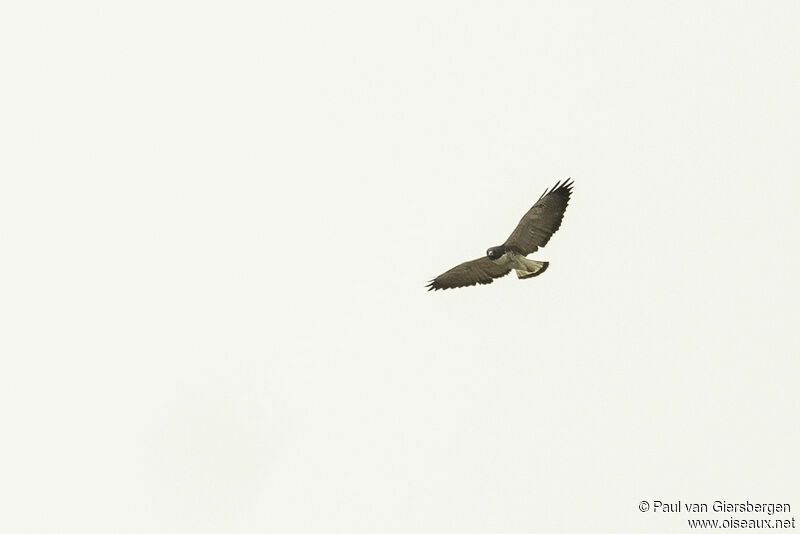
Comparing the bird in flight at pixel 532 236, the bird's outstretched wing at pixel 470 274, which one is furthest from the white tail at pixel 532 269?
the bird's outstretched wing at pixel 470 274

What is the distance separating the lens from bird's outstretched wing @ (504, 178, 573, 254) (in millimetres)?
25906

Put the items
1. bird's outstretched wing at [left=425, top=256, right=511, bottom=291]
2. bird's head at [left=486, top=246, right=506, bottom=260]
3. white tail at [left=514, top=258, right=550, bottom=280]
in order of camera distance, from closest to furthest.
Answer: white tail at [left=514, top=258, right=550, bottom=280], bird's head at [left=486, top=246, right=506, bottom=260], bird's outstretched wing at [left=425, top=256, right=511, bottom=291]

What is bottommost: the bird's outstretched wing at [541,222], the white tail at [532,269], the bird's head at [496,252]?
the white tail at [532,269]

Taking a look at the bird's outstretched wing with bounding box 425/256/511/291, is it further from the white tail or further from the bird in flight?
the white tail

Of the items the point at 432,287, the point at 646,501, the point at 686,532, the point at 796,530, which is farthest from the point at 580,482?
the point at 432,287

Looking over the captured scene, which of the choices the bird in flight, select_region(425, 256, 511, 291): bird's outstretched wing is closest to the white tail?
the bird in flight

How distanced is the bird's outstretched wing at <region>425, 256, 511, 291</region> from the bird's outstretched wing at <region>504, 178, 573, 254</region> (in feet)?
2.65

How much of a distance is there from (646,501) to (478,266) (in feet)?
98.0

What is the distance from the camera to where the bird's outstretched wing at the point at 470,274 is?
2680cm

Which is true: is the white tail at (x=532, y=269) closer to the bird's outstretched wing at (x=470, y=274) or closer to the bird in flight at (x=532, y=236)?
the bird in flight at (x=532, y=236)

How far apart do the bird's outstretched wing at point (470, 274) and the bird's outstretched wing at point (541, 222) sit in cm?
81

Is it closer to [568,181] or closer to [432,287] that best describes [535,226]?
[568,181]

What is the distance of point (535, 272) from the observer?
25.7 meters

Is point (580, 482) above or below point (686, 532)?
above
